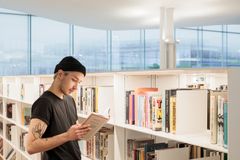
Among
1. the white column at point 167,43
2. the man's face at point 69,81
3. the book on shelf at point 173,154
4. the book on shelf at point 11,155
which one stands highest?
the white column at point 167,43

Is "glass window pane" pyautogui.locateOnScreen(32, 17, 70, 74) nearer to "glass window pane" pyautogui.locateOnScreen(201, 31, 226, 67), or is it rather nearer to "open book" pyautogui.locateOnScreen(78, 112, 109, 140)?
"glass window pane" pyautogui.locateOnScreen(201, 31, 226, 67)

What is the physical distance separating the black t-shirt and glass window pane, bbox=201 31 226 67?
950 centimetres

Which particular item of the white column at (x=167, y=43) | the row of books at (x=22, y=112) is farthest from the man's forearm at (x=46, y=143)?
the white column at (x=167, y=43)

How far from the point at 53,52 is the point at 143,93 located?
752 cm

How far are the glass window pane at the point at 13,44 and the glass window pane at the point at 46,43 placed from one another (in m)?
0.26

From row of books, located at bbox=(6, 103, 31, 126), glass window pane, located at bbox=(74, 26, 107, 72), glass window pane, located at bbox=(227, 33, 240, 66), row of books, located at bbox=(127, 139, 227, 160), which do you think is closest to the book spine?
row of books, located at bbox=(127, 139, 227, 160)

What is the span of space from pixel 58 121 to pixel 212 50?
1004cm

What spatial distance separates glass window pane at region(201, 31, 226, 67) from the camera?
1123 centimetres

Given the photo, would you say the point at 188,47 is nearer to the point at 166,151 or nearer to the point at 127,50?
the point at 127,50

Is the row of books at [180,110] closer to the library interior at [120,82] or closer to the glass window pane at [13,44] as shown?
the library interior at [120,82]

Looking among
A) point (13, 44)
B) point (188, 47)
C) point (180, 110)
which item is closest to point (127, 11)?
point (13, 44)

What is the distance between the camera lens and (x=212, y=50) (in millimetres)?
11383

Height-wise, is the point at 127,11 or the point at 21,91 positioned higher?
the point at 127,11

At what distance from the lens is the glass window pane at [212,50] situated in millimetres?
11227
